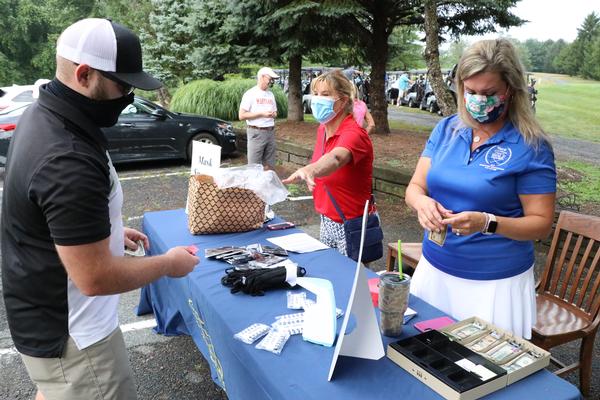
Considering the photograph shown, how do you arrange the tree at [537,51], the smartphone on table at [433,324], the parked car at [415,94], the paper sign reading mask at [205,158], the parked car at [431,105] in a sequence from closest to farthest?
the smartphone on table at [433,324] < the paper sign reading mask at [205,158] < the parked car at [431,105] < the parked car at [415,94] < the tree at [537,51]

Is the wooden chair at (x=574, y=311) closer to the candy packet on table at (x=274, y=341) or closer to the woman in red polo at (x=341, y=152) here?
the woman in red polo at (x=341, y=152)

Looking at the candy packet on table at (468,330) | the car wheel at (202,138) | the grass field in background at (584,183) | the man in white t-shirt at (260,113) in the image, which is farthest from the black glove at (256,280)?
the car wheel at (202,138)

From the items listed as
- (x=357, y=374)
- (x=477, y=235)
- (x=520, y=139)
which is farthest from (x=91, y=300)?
(x=520, y=139)

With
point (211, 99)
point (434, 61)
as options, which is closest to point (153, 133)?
point (211, 99)

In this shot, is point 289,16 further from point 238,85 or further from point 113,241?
point 113,241

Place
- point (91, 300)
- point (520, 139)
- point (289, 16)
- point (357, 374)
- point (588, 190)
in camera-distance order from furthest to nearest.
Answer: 1. point (289, 16)
2. point (588, 190)
3. point (520, 139)
4. point (91, 300)
5. point (357, 374)

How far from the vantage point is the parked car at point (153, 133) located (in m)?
8.54

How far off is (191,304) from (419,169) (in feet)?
4.64

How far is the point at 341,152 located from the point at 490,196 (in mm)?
933

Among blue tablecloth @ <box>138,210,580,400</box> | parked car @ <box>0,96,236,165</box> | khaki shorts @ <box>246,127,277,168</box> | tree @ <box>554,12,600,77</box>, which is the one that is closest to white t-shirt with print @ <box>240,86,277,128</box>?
Answer: khaki shorts @ <box>246,127,277,168</box>

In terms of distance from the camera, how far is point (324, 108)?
2.74 meters

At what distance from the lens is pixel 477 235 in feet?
6.48

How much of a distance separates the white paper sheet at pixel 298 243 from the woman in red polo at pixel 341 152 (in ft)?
0.68

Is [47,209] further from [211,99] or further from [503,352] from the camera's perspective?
[211,99]
